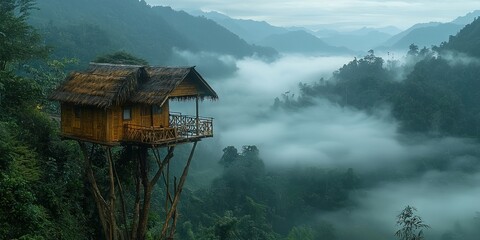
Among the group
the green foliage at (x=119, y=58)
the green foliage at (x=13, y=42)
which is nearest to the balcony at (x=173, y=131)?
the green foliage at (x=13, y=42)

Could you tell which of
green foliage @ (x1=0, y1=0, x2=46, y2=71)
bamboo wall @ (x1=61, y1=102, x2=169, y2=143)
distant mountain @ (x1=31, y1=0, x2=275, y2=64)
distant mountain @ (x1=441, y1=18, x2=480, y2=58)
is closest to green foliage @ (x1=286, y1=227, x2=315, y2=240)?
green foliage @ (x1=0, y1=0, x2=46, y2=71)

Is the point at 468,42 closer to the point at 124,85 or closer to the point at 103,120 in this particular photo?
the point at 124,85

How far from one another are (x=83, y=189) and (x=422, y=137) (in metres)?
76.2

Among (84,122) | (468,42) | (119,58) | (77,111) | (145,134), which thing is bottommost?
(145,134)

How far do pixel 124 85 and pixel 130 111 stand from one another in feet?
3.80

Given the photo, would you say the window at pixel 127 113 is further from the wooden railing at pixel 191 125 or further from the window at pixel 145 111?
the wooden railing at pixel 191 125

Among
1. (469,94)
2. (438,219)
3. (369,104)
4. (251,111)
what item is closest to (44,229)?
(438,219)

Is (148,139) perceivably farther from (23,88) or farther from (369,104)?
(369,104)

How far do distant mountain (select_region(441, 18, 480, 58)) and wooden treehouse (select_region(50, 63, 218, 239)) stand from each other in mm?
91351

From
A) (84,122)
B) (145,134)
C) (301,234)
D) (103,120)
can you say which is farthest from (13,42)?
(301,234)

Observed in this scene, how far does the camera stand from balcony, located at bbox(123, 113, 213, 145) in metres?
17.0

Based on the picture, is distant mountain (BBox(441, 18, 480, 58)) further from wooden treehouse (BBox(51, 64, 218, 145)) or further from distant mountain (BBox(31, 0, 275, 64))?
wooden treehouse (BBox(51, 64, 218, 145))

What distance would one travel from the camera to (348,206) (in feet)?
239

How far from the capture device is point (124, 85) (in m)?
16.7
